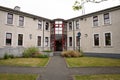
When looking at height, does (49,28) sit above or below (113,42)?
A: above

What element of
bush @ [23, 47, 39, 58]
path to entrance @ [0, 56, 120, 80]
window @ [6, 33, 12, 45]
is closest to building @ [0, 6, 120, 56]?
window @ [6, 33, 12, 45]

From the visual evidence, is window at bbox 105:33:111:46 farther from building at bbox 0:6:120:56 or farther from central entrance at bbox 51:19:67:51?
central entrance at bbox 51:19:67:51

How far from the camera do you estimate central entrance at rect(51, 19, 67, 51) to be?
84.2 ft

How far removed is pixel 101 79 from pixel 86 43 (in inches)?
607

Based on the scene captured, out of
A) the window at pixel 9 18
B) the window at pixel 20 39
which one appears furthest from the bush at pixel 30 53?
the window at pixel 9 18

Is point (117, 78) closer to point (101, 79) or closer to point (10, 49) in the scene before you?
point (101, 79)

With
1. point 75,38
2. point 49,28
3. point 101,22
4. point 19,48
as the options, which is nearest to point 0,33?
point 19,48

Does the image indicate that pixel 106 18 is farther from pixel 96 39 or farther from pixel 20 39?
pixel 20 39

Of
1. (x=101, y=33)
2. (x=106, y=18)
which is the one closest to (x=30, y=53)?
(x=101, y=33)

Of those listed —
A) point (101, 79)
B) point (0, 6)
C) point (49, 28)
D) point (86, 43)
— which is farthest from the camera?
point (49, 28)

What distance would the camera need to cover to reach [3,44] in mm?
18578

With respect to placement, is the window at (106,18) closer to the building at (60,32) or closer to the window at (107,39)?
the building at (60,32)

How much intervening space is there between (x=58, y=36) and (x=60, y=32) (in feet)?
2.99

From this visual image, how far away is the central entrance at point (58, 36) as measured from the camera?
25.7 meters
